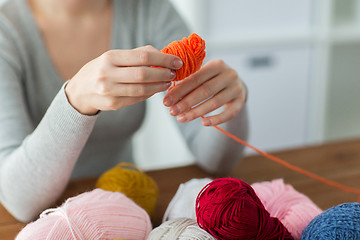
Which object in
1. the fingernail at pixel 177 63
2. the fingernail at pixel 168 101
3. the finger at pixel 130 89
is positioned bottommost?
the fingernail at pixel 168 101

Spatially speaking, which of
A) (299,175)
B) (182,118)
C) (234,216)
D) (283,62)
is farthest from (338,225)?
(283,62)

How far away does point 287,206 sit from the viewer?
0.47m

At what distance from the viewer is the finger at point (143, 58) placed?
15.6 inches

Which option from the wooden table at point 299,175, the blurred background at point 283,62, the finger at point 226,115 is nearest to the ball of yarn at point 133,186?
the wooden table at point 299,175

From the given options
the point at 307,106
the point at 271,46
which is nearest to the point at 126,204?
the point at 271,46

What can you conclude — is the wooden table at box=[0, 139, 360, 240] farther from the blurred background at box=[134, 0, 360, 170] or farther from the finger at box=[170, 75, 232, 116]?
the blurred background at box=[134, 0, 360, 170]

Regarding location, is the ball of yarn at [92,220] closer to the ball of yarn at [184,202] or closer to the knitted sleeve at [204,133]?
the ball of yarn at [184,202]

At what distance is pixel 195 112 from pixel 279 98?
1345 millimetres

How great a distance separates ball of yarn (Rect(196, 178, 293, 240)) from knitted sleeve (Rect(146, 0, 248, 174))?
30cm

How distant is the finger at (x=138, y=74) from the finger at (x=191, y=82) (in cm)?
5

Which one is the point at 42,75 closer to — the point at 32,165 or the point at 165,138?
the point at 32,165

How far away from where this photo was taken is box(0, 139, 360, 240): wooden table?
Result: 1.93 feet

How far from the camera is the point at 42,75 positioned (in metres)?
0.74

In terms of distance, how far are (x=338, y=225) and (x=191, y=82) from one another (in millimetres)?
222
